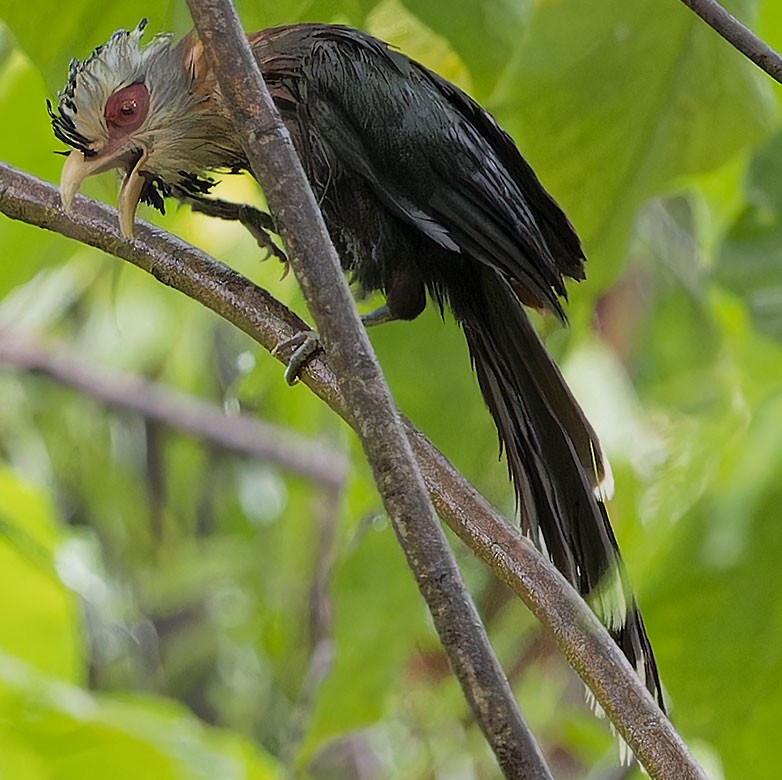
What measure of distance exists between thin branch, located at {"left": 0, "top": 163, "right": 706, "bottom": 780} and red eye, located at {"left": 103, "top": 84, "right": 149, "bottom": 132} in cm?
11

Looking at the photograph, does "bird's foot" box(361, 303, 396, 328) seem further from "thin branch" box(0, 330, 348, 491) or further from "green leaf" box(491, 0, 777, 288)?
"thin branch" box(0, 330, 348, 491)

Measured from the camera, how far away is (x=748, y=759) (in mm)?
880

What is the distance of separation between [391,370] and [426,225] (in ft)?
0.42

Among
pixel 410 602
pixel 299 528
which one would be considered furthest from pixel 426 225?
pixel 299 528

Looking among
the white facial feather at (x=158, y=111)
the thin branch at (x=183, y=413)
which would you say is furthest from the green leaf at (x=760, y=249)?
the thin branch at (x=183, y=413)

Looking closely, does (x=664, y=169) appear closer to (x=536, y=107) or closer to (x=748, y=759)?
(x=536, y=107)

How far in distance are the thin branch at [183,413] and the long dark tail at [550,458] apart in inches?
41.9

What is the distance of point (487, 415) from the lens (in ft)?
2.56

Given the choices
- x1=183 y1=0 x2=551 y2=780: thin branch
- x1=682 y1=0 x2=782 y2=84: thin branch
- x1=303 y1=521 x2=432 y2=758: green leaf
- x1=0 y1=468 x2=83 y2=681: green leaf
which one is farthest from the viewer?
x1=0 y1=468 x2=83 y2=681: green leaf

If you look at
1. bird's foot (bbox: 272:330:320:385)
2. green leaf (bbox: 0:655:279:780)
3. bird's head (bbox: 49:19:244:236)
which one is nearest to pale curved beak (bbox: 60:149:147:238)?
bird's head (bbox: 49:19:244:236)

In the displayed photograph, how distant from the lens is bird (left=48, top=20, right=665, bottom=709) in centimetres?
69

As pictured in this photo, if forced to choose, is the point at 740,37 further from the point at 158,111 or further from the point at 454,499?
the point at 158,111

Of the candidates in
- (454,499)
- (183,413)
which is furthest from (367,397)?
(183,413)

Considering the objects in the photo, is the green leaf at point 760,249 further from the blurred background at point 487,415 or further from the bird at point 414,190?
the bird at point 414,190
